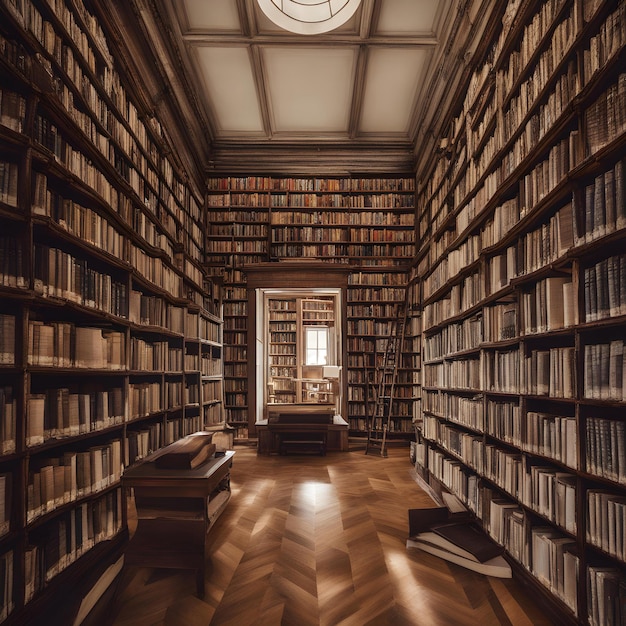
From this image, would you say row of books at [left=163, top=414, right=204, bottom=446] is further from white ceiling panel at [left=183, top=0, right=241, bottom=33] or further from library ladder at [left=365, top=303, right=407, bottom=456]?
white ceiling panel at [left=183, top=0, right=241, bottom=33]

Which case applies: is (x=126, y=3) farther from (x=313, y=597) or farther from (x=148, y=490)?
(x=313, y=597)

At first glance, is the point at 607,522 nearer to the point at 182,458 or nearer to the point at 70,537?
the point at 182,458

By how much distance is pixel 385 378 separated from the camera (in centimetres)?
770

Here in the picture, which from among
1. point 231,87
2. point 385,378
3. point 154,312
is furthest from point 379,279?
point 154,312

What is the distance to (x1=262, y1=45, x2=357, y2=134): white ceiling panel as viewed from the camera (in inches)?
230

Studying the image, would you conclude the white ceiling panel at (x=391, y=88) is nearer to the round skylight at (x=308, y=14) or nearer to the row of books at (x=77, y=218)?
the round skylight at (x=308, y=14)

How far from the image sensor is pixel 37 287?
247 cm

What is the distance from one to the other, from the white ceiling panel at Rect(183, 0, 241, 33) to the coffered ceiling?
0.03ft

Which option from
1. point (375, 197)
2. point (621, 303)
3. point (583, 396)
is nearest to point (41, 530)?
point (583, 396)

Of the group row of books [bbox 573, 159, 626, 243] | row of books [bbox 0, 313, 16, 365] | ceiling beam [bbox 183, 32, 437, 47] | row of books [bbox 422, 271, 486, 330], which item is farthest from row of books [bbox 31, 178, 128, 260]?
ceiling beam [bbox 183, 32, 437, 47]

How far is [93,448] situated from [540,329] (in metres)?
2.56

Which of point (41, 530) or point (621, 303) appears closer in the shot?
point (621, 303)

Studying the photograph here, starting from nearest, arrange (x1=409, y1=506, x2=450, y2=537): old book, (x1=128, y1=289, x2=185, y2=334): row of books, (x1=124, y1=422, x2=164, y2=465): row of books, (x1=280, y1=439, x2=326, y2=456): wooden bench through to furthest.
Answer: (x1=409, y1=506, x2=450, y2=537): old book < (x1=124, y1=422, x2=164, y2=465): row of books < (x1=128, y1=289, x2=185, y2=334): row of books < (x1=280, y1=439, x2=326, y2=456): wooden bench

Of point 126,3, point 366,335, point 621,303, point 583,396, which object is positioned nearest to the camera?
point 621,303
